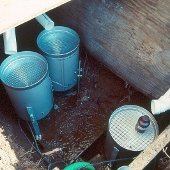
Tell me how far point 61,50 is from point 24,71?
0.69 metres

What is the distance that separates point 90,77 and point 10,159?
85.0 inches

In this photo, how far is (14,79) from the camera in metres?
3.94

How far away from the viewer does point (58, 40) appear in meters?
4.47

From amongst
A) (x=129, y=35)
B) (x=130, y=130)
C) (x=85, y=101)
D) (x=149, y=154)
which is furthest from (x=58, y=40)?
(x=149, y=154)

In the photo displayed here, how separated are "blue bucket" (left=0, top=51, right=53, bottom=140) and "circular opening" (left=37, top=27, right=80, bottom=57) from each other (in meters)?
0.35

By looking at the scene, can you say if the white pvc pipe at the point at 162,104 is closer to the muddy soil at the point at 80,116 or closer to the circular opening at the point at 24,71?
the muddy soil at the point at 80,116

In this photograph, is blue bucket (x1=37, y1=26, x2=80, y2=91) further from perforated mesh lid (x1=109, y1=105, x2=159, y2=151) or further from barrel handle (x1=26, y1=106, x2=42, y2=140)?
perforated mesh lid (x1=109, y1=105, x2=159, y2=151)

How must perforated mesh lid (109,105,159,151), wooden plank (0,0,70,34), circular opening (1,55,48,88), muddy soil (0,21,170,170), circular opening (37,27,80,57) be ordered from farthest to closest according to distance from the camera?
circular opening (37,27,80,57), muddy soil (0,21,170,170), circular opening (1,55,48,88), perforated mesh lid (109,105,159,151), wooden plank (0,0,70,34)

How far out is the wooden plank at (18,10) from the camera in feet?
7.85

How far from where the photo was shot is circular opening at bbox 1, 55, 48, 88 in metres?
3.92

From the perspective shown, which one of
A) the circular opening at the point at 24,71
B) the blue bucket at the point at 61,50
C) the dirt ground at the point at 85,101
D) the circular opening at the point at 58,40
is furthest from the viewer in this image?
the circular opening at the point at 58,40

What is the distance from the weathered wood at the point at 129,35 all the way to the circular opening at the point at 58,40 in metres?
0.29

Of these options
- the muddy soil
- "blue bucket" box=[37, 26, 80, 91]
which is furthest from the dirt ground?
"blue bucket" box=[37, 26, 80, 91]

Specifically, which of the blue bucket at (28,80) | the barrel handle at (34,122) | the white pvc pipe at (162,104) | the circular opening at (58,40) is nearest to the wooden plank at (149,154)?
the white pvc pipe at (162,104)
